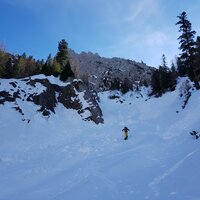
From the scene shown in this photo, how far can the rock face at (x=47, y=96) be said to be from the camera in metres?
33.0

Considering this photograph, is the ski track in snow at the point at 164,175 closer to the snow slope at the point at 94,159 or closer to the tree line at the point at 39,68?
the snow slope at the point at 94,159

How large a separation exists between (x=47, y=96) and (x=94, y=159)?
1878 centimetres

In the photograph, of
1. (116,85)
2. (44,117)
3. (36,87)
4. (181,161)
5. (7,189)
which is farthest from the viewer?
(116,85)

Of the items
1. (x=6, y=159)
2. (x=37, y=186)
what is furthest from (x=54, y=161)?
(x=37, y=186)

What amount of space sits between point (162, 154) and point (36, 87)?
22.8 meters

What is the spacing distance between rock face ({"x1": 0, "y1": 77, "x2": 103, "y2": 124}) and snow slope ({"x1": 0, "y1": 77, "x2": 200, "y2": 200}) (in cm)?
117

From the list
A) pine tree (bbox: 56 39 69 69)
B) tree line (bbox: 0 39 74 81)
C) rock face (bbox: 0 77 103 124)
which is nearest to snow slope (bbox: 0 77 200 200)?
rock face (bbox: 0 77 103 124)

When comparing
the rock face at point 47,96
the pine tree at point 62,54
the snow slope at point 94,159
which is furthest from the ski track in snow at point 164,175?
the pine tree at point 62,54

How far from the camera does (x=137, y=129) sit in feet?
110

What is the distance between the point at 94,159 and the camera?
770 inches

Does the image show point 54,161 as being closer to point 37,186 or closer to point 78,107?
point 37,186

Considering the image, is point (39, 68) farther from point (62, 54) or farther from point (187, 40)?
point (187, 40)

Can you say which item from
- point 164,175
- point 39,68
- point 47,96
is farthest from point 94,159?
point 39,68

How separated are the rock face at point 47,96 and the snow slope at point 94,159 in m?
1.17
